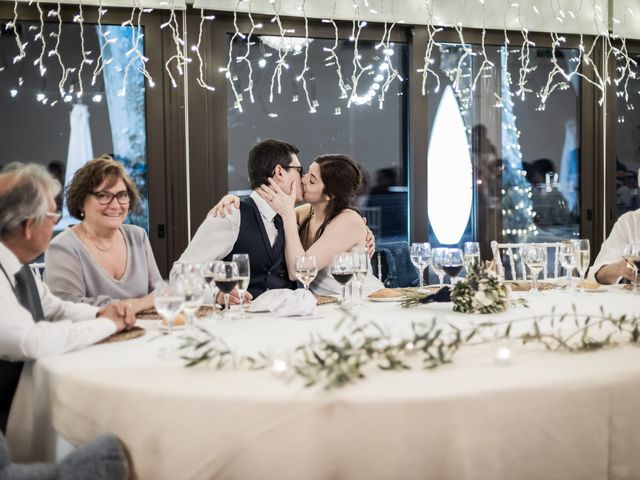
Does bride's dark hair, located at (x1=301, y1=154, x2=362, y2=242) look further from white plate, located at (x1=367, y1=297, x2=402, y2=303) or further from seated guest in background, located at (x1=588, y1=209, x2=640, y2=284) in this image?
seated guest in background, located at (x1=588, y1=209, x2=640, y2=284)

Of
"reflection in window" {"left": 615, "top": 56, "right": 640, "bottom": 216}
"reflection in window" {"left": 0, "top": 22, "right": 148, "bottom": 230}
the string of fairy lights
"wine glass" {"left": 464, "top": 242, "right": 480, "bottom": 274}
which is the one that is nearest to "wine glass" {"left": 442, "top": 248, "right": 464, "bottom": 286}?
"wine glass" {"left": 464, "top": 242, "right": 480, "bottom": 274}

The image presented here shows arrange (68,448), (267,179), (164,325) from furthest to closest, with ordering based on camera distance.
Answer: (267,179), (164,325), (68,448)

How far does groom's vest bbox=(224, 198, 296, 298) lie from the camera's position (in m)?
3.01

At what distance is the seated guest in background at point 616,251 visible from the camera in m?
2.90

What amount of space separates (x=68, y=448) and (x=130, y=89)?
3.25 meters

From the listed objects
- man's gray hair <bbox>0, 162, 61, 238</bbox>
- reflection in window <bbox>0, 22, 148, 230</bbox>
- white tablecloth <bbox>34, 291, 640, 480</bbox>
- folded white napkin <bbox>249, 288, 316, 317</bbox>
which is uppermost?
reflection in window <bbox>0, 22, 148, 230</bbox>

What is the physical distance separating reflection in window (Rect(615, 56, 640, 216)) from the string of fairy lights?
59 mm

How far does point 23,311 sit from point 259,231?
1460mm

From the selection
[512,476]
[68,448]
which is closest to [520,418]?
[512,476]

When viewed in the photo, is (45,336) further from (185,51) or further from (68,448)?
(185,51)

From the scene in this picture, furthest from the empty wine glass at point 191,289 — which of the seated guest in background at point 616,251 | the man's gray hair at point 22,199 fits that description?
the seated guest in background at point 616,251

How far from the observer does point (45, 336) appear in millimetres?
1640

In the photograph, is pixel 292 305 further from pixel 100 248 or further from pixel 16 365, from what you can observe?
pixel 100 248

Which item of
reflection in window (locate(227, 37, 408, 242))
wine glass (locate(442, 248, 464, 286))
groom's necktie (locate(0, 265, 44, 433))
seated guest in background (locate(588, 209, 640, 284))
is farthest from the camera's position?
reflection in window (locate(227, 37, 408, 242))
